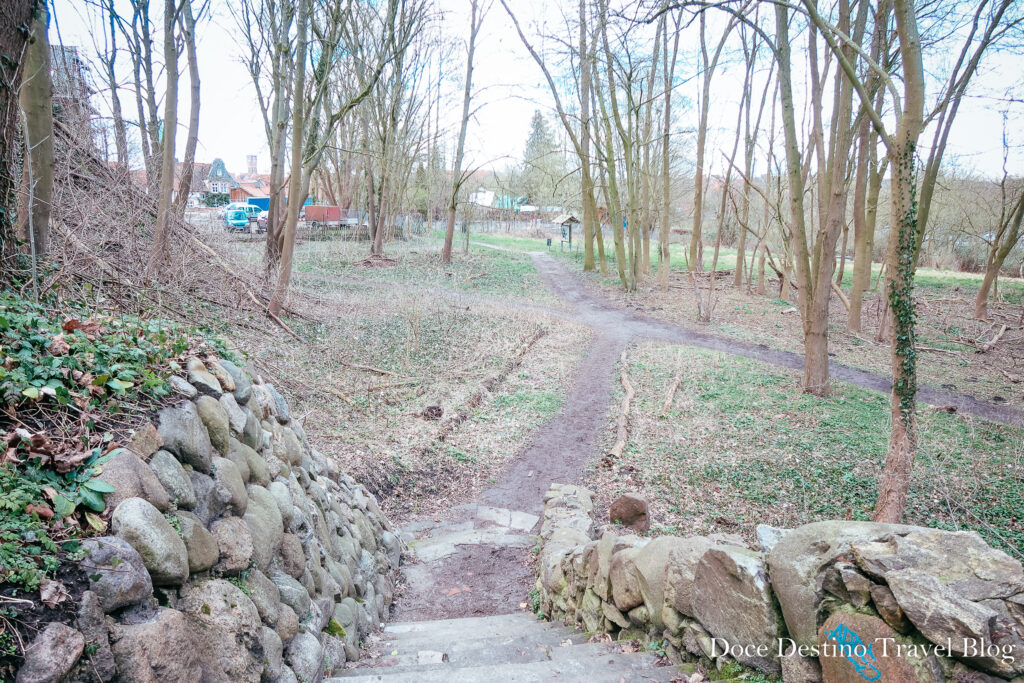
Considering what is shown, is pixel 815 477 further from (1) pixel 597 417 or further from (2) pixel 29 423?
(2) pixel 29 423

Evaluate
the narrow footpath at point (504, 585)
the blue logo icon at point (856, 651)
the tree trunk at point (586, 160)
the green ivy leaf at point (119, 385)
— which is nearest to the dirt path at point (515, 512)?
the narrow footpath at point (504, 585)

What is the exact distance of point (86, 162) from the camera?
10312mm

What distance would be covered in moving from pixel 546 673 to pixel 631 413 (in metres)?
7.70

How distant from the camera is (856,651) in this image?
86.9 inches

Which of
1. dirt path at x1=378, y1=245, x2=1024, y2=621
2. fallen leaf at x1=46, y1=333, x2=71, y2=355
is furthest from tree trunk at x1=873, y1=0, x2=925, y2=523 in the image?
fallen leaf at x1=46, y1=333, x2=71, y2=355

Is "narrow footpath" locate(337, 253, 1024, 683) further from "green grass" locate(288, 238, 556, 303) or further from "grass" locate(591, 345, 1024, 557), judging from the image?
"green grass" locate(288, 238, 556, 303)

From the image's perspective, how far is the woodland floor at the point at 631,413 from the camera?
685 centimetres

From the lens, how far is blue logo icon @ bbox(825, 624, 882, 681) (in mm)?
2146

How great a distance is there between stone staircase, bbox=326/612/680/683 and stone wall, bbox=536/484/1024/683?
33cm

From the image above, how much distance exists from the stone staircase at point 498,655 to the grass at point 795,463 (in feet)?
7.56

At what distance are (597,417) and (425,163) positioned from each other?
1140 inches

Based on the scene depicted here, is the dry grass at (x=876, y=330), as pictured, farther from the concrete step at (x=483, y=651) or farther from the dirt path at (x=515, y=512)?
the concrete step at (x=483, y=651)

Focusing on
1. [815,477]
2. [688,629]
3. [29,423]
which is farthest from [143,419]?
[815,477]

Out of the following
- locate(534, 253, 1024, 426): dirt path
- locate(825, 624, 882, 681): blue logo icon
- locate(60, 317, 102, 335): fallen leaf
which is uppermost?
locate(60, 317, 102, 335): fallen leaf
